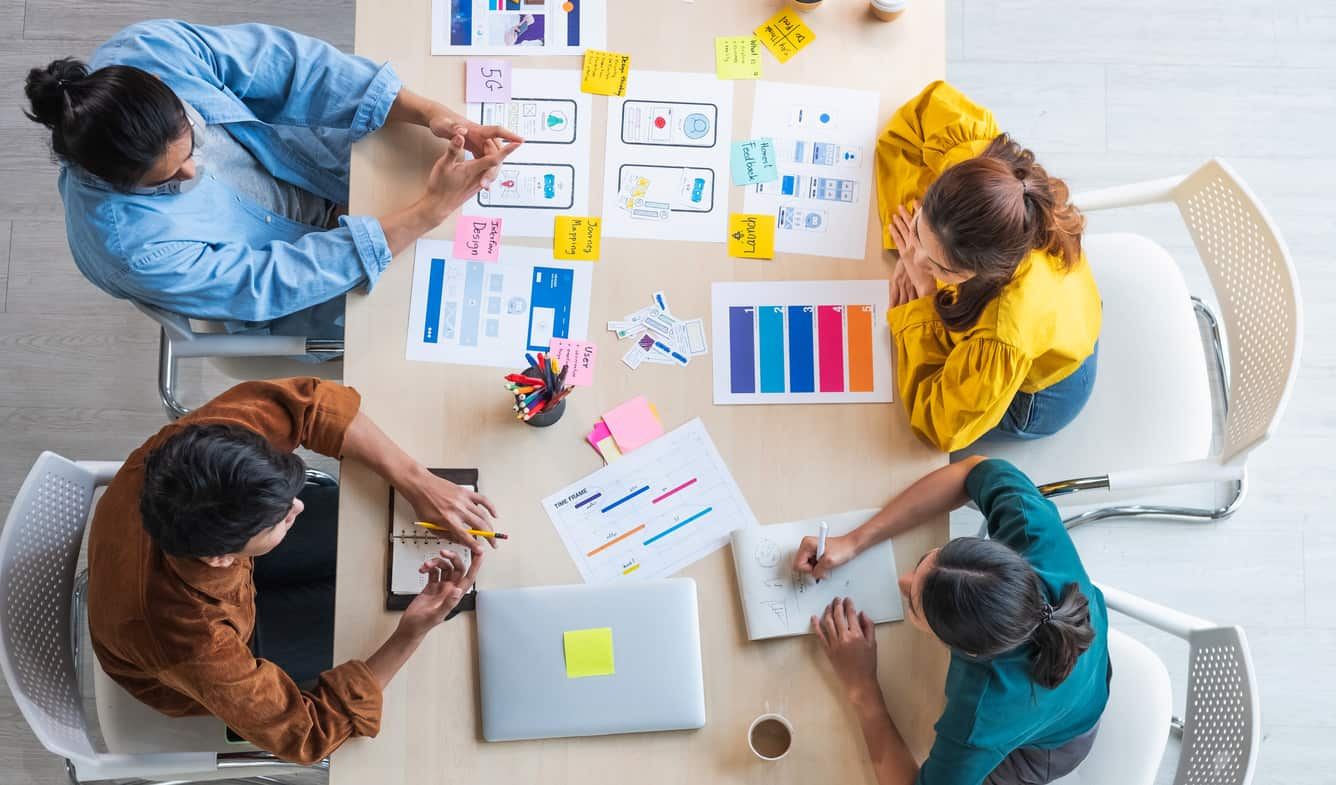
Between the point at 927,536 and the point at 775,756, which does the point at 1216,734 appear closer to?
the point at 927,536

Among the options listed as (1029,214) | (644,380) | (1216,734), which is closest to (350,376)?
(644,380)

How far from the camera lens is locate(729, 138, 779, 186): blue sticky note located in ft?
5.68

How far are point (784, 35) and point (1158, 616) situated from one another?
1.23 m

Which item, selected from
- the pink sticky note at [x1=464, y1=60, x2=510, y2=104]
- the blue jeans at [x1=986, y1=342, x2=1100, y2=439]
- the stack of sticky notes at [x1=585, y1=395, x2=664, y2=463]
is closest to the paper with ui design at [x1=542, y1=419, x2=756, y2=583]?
the stack of sticky notes at [x1=585, y1=395, x2=664, y2=463]

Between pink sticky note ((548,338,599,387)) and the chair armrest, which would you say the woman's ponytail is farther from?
pink sticky note ((548,338,599,387))

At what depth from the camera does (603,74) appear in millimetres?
1737

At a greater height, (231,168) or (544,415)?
(231,168)

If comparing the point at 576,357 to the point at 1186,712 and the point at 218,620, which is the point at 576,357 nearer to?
the point at 218,620

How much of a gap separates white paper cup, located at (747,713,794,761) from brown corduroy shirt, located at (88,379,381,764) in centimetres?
60

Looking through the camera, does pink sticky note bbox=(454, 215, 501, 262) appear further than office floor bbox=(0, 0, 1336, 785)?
No

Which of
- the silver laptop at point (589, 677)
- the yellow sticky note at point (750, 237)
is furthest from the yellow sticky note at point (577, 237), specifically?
the silver laptop at point (589, 677)

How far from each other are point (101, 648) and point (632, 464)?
85cm

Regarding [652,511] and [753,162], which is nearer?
[652,511]

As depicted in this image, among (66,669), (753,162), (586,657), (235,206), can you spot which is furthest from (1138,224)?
(66,669)
